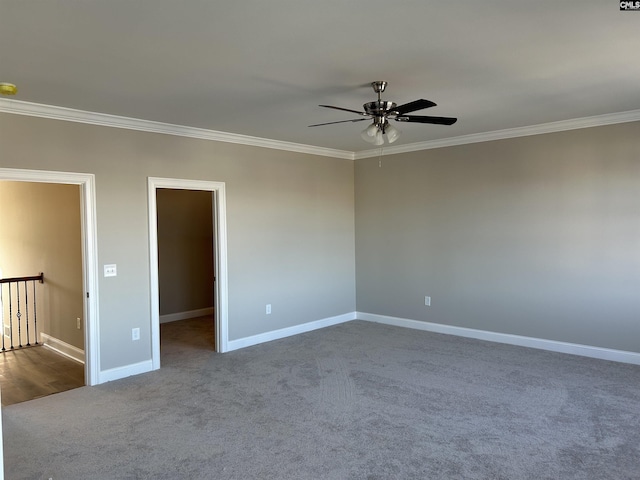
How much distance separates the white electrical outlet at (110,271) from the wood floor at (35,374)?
3.72 feet

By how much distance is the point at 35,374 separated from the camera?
187 inches

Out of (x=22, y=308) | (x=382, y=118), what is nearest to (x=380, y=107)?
(x=382, y=118)

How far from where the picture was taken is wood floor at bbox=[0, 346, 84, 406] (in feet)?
13.9

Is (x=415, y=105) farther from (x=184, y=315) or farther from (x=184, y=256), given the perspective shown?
(x=184, y=315)

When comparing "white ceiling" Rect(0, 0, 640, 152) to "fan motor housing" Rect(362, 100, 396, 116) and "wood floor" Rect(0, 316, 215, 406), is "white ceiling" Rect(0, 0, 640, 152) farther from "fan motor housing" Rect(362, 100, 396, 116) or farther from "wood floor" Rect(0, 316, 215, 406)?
"wood floor" Rect(0, 316, 215, 406)

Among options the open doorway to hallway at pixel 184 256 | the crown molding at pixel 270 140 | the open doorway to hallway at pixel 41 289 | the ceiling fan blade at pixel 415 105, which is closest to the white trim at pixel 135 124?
the crown molding at pixel 270 140

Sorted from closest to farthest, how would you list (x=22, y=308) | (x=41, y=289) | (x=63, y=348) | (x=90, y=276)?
1. (x=90, y=276)
2. (x=63, y=348)
3. (x=41, y=289)
4. (x=22, y=308)

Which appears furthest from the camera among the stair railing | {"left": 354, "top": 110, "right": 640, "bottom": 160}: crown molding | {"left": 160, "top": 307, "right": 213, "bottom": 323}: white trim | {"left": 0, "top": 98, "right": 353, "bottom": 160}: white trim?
{"left": 160, "top": 307, "right": 213, "bottom": 323}: white trim

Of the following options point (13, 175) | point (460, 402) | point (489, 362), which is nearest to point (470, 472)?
point (460, 402)

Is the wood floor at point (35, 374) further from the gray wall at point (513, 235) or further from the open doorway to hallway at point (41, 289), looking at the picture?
the gray wall at point (513, 235)

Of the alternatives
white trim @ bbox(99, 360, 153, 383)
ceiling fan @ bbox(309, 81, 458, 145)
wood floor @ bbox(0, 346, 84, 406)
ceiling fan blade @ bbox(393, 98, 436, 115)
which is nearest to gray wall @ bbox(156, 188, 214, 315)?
wood floor @ bbox(0, 346, 84, 406)

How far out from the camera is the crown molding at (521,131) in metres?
4.73

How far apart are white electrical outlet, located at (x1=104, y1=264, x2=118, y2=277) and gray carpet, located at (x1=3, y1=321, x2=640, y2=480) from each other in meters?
1.08

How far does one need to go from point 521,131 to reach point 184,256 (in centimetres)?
562
